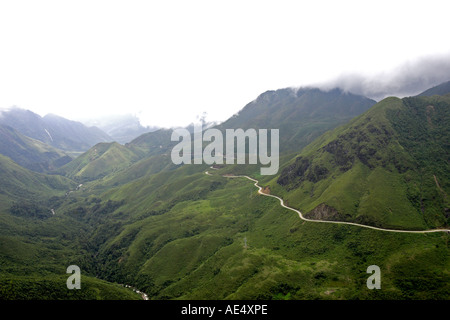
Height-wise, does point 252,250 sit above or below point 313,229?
below

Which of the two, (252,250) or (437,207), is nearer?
(437,207)

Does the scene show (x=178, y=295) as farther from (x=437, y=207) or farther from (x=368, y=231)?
(x=437, y=207)

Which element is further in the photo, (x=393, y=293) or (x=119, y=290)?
(x=119, y=290)
